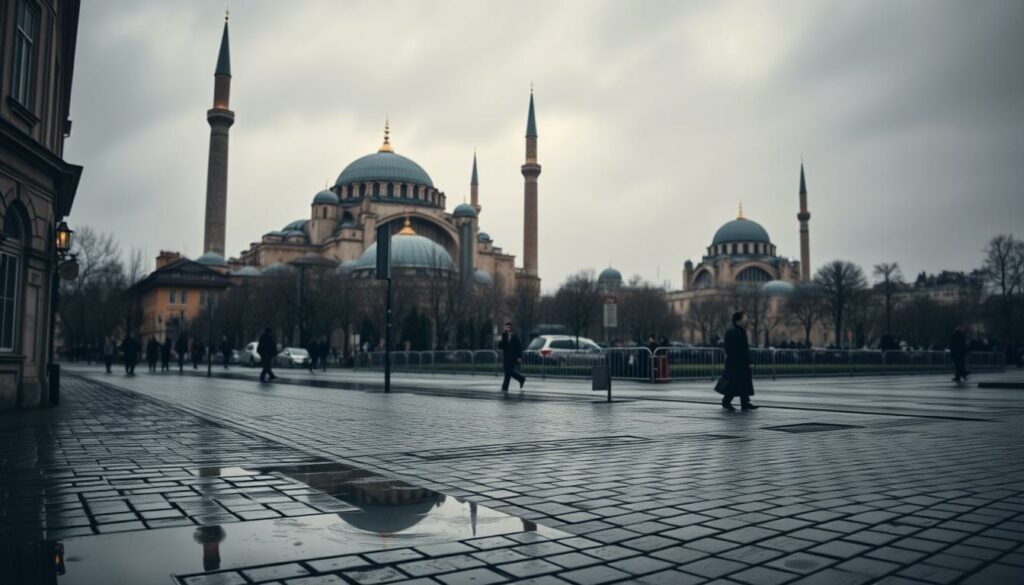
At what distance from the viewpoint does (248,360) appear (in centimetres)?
5297

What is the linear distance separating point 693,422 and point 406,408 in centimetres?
480

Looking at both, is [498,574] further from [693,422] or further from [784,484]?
[693,422]

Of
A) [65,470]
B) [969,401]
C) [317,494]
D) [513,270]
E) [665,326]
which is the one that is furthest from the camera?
[513,270]

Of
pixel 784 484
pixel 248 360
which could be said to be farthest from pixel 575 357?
pixel 248 360

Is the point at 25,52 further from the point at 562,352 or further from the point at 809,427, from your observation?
the point at 562,352

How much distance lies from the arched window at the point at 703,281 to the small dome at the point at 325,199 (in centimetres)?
5764

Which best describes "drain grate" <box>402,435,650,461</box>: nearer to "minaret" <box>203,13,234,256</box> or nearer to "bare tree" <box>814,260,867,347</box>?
"bare tree" <box>814,260,867,347</box>

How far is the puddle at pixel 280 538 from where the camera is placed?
3332 mm

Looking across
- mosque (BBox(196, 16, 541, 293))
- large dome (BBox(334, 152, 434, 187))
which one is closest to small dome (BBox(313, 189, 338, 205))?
mosque (BBox(196, 16, 541, 293))

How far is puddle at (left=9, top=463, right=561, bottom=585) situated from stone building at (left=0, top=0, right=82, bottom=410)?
9622mm

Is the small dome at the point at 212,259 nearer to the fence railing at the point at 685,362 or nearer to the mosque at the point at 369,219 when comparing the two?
the mosque at the point at 369,219

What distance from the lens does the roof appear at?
293 ft

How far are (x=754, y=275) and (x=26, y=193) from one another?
4773 inches

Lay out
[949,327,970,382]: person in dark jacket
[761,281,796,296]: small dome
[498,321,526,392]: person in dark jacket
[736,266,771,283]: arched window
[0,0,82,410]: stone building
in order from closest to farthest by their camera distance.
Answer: [0,0,82,410]: stone building → [498,321,526,392]: person in dark jacket → [949,327,970,382]: person in dark jacket → [761,281,796,296]: small dome → [736,266,771,283]: arched window
